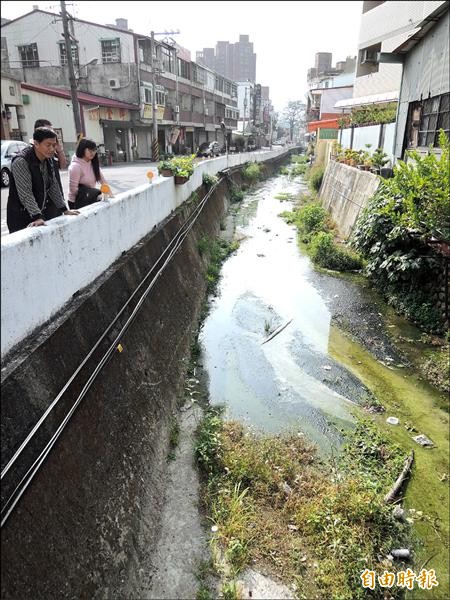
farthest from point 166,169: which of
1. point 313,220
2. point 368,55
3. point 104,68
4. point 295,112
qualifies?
point 295,112

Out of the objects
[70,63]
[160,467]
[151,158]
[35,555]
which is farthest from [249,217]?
[35,555]

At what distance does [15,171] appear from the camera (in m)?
4.43

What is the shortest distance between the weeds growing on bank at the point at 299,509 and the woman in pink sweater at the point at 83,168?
401 cm

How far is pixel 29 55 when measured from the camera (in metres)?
31.2

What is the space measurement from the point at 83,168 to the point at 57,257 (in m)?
2.48

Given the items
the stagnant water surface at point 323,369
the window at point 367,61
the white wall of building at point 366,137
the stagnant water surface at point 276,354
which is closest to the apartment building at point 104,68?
the window at point 367,61

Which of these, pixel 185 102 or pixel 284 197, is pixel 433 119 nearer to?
pixel 284 197

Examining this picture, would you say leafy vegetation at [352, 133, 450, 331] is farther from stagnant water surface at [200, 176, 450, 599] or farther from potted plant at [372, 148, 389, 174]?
potted plant at [372, 148, 389, 174]

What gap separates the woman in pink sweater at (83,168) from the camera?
627 cm

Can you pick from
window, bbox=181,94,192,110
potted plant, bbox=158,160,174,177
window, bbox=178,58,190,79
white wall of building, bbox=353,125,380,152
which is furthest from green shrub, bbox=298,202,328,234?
window, bbox=178,58,190,79

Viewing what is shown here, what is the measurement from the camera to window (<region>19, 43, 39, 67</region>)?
1219 inches

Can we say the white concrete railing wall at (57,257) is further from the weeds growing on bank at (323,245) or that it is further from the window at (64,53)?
the window at (64,53)

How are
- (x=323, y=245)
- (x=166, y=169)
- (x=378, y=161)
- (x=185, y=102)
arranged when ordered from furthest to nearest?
(x=185, y=102) < (x=378, y=161) < (x=323, y=245) < (x=166, y=169)

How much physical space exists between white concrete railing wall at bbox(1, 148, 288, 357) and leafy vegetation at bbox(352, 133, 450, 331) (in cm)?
543
